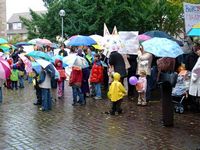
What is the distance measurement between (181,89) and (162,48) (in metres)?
2.07

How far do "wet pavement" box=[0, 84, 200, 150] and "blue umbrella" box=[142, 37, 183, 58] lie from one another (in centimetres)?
169

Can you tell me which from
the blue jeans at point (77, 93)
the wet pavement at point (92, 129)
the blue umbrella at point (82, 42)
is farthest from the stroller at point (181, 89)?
the blue umbrella at point (82, 42)

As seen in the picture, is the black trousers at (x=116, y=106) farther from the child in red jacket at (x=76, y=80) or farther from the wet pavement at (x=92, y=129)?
the child in red jacket at (x=76, y=80)

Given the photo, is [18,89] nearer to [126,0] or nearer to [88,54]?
[88,54]

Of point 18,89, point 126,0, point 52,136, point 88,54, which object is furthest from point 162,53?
point 126,0

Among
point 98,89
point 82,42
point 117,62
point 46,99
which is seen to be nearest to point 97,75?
point 98,89

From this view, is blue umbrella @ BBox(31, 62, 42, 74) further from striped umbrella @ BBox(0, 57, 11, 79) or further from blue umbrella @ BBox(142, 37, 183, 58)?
blue umbrella @ BBox(142, 37, 183, 58)

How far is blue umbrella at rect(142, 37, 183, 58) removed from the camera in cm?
1013

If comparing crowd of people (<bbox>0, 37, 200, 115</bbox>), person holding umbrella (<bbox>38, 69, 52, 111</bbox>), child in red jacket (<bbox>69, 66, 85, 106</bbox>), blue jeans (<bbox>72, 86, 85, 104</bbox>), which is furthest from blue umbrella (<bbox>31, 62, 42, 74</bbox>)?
blue jeans (<bbox>72, 86, 85, 104</bbox>)

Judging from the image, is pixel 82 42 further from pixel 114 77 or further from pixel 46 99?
pixel 114 77

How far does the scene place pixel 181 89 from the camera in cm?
1199

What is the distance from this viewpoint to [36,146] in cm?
841

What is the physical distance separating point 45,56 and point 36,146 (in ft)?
15.9

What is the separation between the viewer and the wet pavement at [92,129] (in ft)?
28.1
